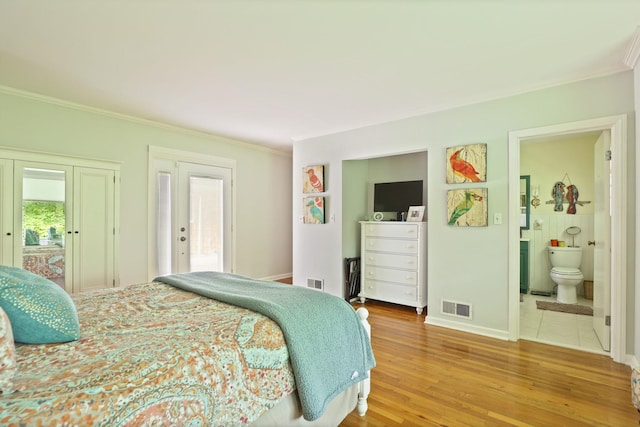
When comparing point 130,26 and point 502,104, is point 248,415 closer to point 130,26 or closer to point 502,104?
point 130,26

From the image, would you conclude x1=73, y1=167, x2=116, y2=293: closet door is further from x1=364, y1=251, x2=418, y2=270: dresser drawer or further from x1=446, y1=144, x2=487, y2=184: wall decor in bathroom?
x1=446, y1=144, x2=487, y2=184: wall decor in bathroom

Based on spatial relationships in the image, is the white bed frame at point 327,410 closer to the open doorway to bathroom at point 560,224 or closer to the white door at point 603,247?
the white door at point 603,247

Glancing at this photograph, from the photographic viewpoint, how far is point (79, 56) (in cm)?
240

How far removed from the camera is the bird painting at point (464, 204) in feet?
10.5

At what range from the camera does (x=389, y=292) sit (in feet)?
13.4

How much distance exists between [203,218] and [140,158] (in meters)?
1.19

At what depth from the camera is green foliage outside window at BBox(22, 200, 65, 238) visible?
3072mm

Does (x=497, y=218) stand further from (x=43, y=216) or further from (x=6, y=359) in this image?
(x=43, y=216)

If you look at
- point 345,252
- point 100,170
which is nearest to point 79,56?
point 100,170

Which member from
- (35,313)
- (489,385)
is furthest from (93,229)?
(489,385)

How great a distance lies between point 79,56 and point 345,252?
356cm

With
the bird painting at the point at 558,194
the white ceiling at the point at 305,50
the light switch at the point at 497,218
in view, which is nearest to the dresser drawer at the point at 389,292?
the light switch at the point at 497,218

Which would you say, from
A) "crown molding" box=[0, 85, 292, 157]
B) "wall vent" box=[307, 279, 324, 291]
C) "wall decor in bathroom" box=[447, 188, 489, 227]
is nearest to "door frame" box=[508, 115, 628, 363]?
"wall decor in bathroom" box=[447, 188, 489, 227]

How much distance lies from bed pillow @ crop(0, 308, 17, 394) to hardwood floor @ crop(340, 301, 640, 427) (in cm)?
156
